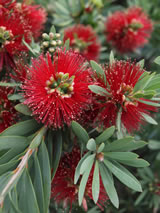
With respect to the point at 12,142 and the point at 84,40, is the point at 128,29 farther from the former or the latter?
the point at 12,142

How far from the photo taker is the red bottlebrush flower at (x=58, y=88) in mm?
856

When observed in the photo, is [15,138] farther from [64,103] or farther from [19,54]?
[19,54]

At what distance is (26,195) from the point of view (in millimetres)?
805

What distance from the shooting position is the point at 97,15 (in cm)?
160

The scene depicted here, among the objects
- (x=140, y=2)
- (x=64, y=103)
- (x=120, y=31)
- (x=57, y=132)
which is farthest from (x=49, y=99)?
(x=140, y=2)

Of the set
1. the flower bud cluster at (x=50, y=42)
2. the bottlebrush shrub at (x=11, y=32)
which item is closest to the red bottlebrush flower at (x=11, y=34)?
the bottlebrush shrub at (x=11, y=32)

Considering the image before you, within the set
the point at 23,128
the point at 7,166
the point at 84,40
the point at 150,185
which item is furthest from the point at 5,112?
the point at 150,185

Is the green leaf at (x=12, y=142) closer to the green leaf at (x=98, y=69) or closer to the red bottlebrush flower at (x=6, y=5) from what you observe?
the green leaf at (x=98, y=69)

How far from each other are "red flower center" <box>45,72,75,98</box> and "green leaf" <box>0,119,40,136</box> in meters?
0.13

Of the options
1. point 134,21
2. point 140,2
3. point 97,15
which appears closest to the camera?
point 134,21

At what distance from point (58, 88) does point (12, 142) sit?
8.9 inches

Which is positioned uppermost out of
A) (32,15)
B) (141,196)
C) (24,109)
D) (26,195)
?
(32,15)

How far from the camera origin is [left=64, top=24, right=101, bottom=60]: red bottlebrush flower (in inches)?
55.7

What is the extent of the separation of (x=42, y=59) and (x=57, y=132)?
28cm
